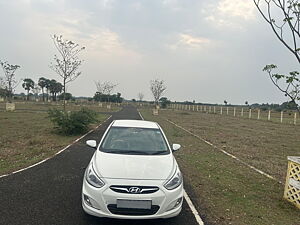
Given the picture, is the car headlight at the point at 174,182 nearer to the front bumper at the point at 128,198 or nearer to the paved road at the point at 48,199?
the front bumper at the point at 128,198

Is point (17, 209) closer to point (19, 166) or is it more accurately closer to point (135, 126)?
point (135, 126)

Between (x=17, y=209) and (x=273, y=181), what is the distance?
5.77 metres

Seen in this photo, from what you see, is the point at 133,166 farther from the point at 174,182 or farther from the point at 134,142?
the point at 134,142

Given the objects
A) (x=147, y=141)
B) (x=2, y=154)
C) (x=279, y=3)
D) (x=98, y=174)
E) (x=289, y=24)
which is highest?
(x=279, y=3)

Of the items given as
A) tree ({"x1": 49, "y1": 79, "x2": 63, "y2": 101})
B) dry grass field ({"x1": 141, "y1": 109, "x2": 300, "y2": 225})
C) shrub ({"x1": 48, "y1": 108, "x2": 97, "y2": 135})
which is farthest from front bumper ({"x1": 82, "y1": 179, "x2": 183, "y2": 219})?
tree ({"x1": 49, "y1": 79, "x2": 63, "y2": 101})

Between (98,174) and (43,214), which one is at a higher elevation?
(98,174)

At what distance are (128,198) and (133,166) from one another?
61 centimetres

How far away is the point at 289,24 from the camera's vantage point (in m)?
4.61

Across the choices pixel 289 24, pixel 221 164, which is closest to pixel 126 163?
pixel 289 24

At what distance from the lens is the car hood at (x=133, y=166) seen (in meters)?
3.74

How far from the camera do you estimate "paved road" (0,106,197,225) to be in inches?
150

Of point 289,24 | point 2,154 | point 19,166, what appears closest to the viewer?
point 289,24

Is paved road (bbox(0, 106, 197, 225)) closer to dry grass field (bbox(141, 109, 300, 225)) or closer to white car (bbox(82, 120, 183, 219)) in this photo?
white car (bbox(82, 120, 183, 219))

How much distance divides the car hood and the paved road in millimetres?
724
